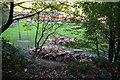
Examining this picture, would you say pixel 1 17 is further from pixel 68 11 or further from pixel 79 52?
pixel 79 52

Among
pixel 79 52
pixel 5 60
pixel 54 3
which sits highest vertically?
pixel 54 3

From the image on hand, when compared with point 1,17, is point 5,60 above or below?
below

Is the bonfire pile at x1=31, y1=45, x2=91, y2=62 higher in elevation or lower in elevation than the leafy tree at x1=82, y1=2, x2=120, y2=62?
lower

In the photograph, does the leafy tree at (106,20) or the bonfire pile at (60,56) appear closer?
the leafy tree at (106,20)

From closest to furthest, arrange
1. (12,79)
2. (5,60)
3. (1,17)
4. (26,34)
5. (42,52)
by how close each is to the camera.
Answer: (12,79), (5,60), (1,17), (42,52), (26,34)

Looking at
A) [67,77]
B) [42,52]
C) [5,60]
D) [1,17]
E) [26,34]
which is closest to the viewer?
[67,77]

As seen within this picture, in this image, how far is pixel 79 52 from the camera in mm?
5270

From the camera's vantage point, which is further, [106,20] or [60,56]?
[60,56]

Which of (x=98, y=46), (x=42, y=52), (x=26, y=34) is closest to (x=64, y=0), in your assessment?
(x=98, y=46)

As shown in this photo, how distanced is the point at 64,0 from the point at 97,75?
190 cm

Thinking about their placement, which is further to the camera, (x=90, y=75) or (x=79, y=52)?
(x=79, y=52)

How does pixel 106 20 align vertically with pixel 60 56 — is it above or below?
above

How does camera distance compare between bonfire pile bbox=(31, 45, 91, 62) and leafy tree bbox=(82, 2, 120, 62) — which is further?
bonfire pile bbox=(31, 45, 91, 62)

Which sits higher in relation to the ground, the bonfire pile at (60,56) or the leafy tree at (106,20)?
the leafy tree at (106,20)
